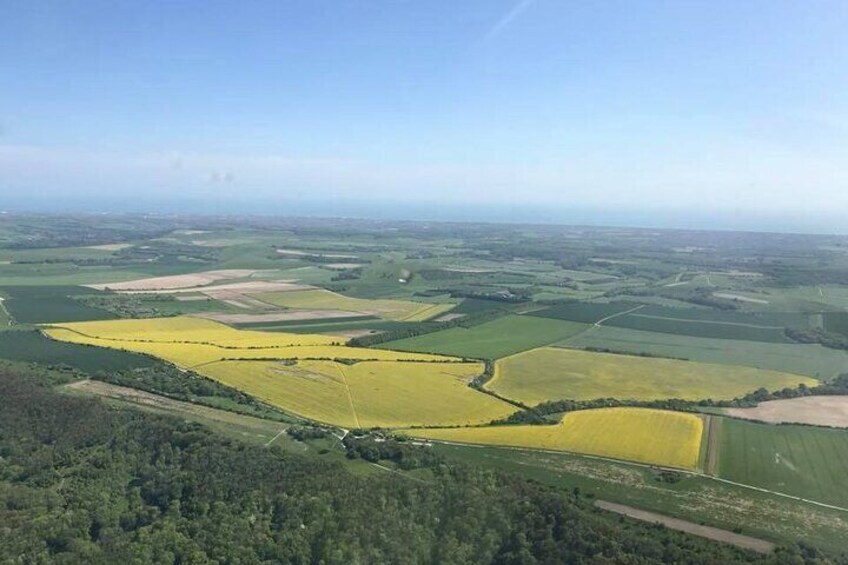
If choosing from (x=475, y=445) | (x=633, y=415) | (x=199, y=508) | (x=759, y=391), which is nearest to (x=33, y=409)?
(x=199, y=508)

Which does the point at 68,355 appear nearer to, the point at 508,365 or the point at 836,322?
the point at 508,365

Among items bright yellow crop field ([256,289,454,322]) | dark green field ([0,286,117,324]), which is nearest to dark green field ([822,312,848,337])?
bright yellow crop field ([256,289,454,322])

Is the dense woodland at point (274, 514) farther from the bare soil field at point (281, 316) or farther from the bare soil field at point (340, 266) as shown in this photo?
the bare soil field at point (340, 266)

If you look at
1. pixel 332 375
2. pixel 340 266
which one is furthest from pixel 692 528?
pixel 340 266

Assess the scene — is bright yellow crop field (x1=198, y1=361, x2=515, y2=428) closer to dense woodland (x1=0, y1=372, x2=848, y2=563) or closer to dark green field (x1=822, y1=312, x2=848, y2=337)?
dense woodland (x1=0, y1=372, x2=848, y2=563)

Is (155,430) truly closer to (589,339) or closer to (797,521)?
(797,521)

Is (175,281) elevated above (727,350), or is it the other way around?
(175,281)
